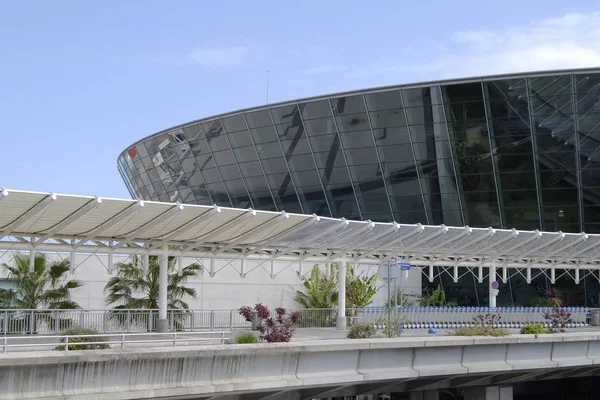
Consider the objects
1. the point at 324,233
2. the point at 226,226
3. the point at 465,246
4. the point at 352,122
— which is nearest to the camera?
the point at 226,226

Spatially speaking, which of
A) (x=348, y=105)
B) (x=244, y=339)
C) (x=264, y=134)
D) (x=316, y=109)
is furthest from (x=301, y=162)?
(x=244, y=339)

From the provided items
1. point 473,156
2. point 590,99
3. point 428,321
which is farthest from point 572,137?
point 428,321

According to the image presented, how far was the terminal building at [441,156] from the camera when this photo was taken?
48.6 meters

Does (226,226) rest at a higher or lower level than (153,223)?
higher

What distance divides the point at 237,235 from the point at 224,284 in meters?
8.79

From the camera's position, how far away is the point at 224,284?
1628 inches

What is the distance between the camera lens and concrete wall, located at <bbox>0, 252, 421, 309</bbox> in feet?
120

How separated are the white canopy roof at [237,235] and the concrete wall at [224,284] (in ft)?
8.19

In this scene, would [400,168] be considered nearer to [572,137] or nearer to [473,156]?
[473,156]

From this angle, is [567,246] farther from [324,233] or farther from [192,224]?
[192,224]

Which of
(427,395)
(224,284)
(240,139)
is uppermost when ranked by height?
(240,139)

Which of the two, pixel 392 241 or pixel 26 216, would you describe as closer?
pixel 26 216

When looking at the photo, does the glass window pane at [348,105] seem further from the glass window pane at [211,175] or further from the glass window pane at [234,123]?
the glass window pane at [211,175]

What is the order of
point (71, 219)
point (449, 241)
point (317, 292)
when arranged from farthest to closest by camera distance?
point (317, 292), point (449, 241), point (71, 219)
